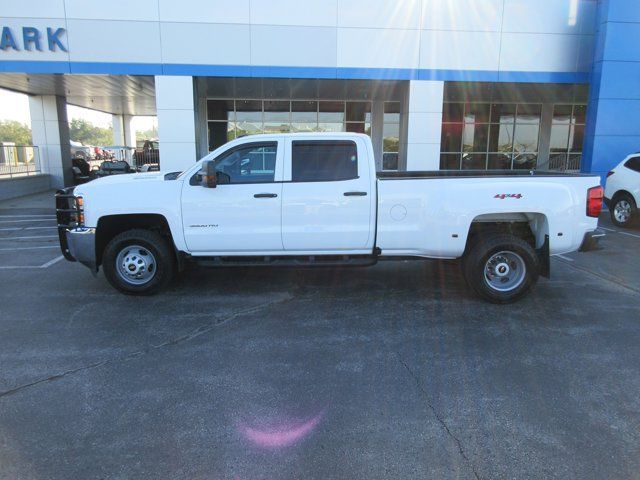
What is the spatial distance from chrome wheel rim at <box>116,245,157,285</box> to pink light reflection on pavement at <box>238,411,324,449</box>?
3.35 metres

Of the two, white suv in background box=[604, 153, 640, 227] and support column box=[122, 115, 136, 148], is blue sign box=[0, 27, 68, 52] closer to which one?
white suv in background box=[604, 153, 640, 227]

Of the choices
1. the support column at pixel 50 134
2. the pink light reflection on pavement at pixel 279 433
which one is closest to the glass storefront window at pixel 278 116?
the support column at pixel 50 134

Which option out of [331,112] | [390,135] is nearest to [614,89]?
[390,135]

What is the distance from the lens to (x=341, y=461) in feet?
9.89

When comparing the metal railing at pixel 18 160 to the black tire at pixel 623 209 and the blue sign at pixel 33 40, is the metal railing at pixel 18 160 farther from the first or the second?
the black tire at pixel 623 209

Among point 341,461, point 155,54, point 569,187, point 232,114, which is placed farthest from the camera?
point 232,114

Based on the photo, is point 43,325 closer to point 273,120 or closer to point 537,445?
point 537,445

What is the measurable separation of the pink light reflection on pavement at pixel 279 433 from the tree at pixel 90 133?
147648mm

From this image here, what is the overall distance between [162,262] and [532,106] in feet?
63.4

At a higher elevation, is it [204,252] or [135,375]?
[204,252]

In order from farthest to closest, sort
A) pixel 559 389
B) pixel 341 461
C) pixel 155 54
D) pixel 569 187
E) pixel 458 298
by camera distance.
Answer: pixel 155 54, pixel 458 298, pixel 569 187, pixel 559 389, pixel 341 461

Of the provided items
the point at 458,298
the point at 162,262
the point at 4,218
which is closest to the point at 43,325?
the point at 162,262

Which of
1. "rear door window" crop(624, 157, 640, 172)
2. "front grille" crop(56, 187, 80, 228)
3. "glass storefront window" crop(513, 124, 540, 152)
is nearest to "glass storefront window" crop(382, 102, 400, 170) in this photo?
"glass storefront window" crop(513, 124, 540, 152)

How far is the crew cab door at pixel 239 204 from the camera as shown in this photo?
5.88 meters
